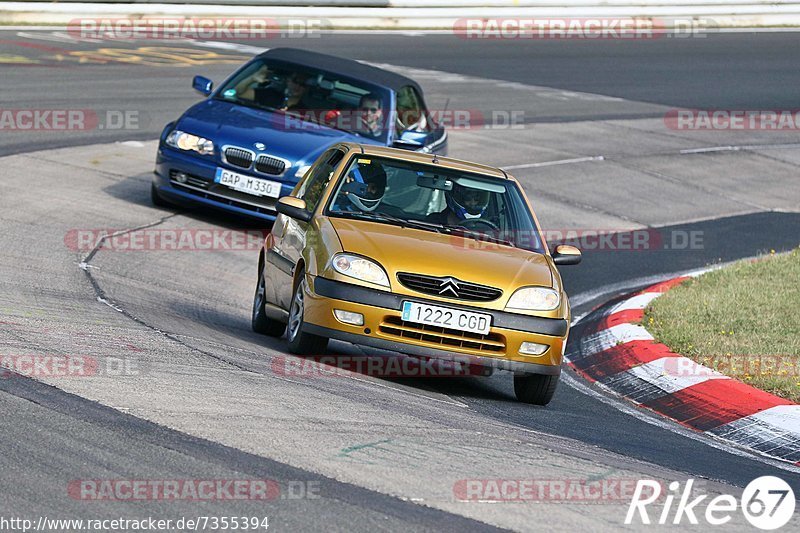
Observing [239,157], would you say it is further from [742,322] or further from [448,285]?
[448,285]

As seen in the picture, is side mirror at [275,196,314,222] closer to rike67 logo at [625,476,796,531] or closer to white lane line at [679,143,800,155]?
rike67 logo at [625,476,796,531]

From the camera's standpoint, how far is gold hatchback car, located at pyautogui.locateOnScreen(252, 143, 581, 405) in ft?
26.8

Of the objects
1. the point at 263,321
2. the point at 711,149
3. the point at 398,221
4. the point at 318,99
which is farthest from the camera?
the point at 711,149

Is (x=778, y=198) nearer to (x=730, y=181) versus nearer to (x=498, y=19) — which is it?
(x=730, y=181)

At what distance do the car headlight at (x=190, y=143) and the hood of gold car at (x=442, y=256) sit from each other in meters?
4.87

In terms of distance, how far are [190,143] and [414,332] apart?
6.10 m

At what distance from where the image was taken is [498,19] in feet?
103

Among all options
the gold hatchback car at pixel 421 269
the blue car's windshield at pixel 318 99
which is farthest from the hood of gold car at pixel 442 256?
the blue car's windshield at pixel 318 99

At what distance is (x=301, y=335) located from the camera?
8.53 meters

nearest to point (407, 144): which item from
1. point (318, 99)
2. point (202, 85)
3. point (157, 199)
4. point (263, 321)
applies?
point (318, 99)

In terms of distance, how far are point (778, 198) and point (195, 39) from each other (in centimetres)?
1302

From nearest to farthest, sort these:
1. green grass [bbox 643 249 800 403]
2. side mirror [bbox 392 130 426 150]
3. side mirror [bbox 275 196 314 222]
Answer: side mirror [bbox 275 196 314 222]
green grass [bbox 643 249 800 403]
side mirror [bbox 392 130 426 150]

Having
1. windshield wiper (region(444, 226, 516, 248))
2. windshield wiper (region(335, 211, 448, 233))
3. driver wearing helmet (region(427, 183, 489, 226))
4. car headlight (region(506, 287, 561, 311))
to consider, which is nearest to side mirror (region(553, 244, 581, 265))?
windshield wiper (region(444, 226, 516, 248))

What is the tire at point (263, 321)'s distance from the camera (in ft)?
32.4
